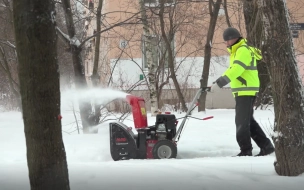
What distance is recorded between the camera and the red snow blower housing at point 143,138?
6305mm

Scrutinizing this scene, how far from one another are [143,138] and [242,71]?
1.79 metres

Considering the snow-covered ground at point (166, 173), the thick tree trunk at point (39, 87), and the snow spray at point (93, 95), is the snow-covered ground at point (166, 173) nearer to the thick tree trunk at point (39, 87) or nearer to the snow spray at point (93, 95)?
the thick tree trunk at point (39, 87)

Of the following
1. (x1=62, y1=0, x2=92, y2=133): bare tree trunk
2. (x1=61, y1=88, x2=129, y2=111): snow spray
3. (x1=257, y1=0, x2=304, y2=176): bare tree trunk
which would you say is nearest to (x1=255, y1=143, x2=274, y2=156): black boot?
(x1=257, y1=0, x2=304, y2=176): bare tree trunk

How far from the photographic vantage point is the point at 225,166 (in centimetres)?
503

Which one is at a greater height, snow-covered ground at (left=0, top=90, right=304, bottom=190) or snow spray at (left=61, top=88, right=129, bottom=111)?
snow spray at (left=61, top=88, right=129, bottom=111)

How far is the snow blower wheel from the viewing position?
6289 mm

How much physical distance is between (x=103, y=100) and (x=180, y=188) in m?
5.58

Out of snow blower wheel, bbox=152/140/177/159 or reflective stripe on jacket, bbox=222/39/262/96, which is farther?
snow blower wheel, bbox=152/140/177/159

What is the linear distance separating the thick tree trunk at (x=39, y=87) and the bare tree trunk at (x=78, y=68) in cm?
509

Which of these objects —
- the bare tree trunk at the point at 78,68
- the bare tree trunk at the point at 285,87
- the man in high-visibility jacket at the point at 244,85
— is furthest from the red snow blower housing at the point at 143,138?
the bare tree trunk at the point at 78,68

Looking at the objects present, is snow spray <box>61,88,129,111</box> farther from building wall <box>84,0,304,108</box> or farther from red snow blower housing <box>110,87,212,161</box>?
building wall <box>84,0,304,108</box>

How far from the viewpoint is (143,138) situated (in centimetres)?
645

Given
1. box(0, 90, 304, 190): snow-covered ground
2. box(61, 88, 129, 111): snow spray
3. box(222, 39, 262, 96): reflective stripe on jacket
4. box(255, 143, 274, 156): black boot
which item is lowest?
box(255, 143, 274, 156): black boot

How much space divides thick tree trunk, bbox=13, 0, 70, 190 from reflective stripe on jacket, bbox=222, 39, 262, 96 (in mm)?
3173
